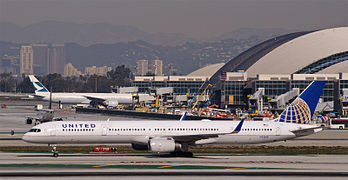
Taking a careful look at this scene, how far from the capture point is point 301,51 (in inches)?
6452

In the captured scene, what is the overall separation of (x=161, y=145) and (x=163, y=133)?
9.23 ft

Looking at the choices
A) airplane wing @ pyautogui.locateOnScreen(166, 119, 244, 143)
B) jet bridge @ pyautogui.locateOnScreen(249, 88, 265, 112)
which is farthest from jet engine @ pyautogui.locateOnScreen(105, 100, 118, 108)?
airplane wing @ pyautogui.locateOnScreen(166, 119, 244, 143)

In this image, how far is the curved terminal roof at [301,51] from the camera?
156 meters

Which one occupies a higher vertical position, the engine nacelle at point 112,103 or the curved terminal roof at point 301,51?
the curved terminal roof at point 301,51

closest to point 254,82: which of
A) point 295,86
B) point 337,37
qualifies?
point 295,86

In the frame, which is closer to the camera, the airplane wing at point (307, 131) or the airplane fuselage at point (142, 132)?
the airplane fuselage at point (142, 132)

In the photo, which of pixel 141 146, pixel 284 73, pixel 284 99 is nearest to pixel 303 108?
pixel 141 146

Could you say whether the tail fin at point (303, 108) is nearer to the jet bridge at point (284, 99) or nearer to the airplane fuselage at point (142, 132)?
the airplane fuselage at point (142, 132)

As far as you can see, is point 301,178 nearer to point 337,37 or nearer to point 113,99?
point 337,37

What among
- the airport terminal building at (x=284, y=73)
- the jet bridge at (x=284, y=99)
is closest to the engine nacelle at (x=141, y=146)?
the airport terminal building at (x=284, y=73)

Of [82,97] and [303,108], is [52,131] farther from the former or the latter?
[82,97]

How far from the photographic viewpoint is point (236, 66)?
7249 inches

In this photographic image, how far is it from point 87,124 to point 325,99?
88848mm

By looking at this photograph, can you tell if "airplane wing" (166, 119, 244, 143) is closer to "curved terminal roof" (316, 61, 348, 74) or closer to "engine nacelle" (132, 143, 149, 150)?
"engine nacelle" (132, 143, 149, 150)
